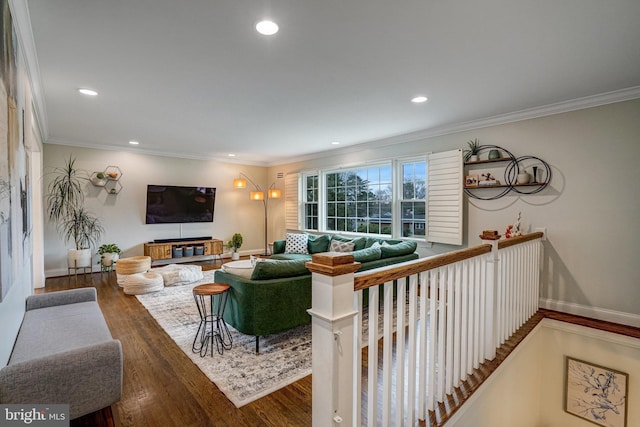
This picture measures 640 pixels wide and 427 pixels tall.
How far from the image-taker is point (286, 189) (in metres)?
7.50

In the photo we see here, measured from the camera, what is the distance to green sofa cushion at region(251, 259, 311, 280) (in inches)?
109

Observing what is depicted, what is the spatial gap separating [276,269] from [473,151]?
3203 millimetres

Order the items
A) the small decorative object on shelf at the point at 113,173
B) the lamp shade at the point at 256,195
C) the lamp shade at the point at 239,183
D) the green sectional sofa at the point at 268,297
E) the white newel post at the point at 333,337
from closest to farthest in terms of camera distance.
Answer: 1. the white newel post at the point at 333,337
2. the green sectional sofa at the point at 268,297
3. the small decorative object on shelf at the point at 113,173
4. the lamp shade at the point at 239,183
5. the lamp shade at the point at 256,195

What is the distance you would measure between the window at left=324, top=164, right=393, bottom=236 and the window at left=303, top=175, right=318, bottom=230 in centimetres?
37

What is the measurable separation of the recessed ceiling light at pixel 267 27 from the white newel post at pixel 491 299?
7.16 feet

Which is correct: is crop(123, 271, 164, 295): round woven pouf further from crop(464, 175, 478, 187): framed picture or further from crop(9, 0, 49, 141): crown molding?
crop(464, 175, 478, 187): framed picture

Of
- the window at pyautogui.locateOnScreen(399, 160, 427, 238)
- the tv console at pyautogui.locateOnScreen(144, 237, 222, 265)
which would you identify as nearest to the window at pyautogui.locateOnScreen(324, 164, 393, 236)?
the window at pyautogui.locateOnScreen(399, 160, 427, 238)

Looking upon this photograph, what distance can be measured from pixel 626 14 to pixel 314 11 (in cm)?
197

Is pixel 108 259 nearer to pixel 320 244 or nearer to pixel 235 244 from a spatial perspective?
pixel 235 244

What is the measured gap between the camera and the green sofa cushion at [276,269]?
9.07 feet

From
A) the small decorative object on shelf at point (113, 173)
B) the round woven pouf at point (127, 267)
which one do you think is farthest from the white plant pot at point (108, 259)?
the small decorative object on shelf at point (113, 173)

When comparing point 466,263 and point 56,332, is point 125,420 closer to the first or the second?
point 56,332

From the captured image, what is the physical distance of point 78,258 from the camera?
17.1 ft

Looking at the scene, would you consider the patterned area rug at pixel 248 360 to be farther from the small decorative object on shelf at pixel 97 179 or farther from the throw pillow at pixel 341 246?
the small decorative object on shelf at pixel 97 179
